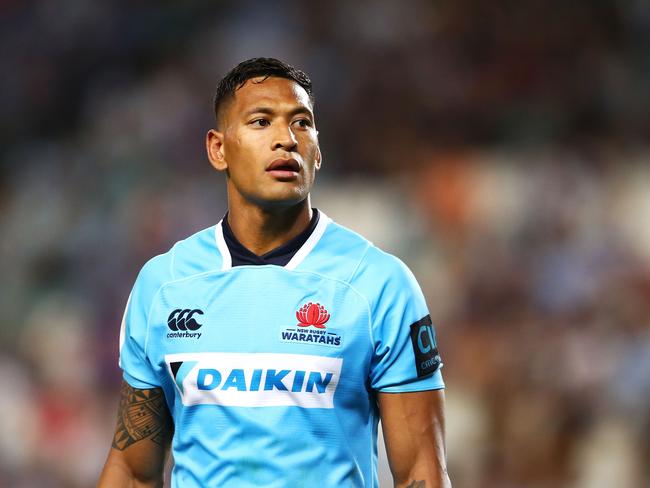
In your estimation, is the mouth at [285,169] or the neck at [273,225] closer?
the mouth at [285,169]

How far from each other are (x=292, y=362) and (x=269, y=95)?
80 cm

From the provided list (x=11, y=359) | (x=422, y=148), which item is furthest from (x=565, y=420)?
(x=11, y=359)

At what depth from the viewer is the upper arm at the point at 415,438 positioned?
2.98 m

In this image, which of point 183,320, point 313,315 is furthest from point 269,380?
point 183,320

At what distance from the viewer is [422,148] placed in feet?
25.5

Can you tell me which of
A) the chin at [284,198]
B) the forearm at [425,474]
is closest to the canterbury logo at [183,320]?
the chin at [284,198]

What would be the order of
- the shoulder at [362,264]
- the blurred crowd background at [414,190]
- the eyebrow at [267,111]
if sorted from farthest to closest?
the blurred crowd background at [414,190] → the eyebrow at [267,111] → the shoulder at [362,264]

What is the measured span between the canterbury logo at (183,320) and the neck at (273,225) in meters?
0.27

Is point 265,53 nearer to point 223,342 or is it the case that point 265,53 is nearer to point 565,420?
point 565,420

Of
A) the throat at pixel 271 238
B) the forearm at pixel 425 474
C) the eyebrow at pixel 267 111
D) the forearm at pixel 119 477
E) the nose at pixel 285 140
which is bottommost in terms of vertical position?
the forearm at pixel 425 474

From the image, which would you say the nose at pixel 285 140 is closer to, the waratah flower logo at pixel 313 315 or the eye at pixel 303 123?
the eye at pixel 303 123

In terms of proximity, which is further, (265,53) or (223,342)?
(265,53)

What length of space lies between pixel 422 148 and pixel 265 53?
67.4 inches

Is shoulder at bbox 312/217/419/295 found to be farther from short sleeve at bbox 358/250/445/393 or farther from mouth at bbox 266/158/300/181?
mouth at bbox 266/158/300/181
